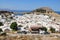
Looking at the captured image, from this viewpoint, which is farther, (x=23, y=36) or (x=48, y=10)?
(x=48, y=10)

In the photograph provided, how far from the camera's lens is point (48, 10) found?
10400 cm

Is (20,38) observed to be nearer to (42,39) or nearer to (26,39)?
(26,39)

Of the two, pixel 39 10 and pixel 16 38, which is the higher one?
pixel 16 38

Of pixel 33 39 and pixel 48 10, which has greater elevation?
pixel 33 39

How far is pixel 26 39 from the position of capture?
65.6 feet

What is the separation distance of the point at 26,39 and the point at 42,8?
289 ft

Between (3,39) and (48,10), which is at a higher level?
(3,39)

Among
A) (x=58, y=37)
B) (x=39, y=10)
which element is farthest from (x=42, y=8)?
(x=58, y=37)

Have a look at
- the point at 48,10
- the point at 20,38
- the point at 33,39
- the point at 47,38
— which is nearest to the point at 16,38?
the point at 20,38

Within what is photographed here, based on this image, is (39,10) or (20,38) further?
(39,10)

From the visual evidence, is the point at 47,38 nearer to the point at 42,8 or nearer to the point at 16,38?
the point at 16,38

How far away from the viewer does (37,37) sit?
20.2 metres

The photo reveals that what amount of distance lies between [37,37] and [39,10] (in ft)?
281

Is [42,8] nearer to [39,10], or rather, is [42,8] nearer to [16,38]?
[39,10]
